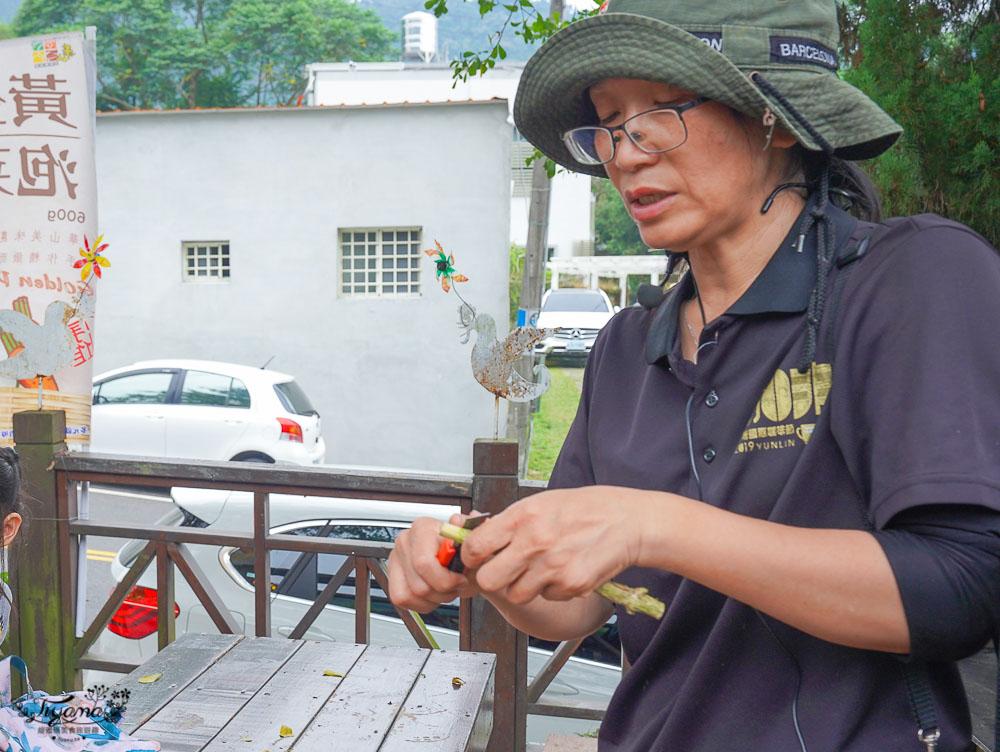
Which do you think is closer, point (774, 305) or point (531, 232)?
point (774, 305)

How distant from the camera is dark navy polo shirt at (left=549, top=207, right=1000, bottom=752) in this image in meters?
0.82

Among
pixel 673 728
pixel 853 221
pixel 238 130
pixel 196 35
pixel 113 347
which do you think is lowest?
pixel 113 347

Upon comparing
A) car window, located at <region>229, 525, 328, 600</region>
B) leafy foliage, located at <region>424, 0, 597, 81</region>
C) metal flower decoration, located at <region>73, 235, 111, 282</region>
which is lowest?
car window, located at <region>229, 525, 328, 600</region>

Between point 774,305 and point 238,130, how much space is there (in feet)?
36.1

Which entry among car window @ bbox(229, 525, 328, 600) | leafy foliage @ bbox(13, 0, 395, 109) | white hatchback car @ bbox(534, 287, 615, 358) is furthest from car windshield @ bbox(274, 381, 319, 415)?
leafy foliage @ bbox(13, 0, 395, 109)

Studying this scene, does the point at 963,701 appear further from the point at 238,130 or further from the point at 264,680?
the point at 238,130

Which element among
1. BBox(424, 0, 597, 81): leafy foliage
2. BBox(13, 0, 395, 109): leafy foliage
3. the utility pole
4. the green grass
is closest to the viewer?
BBox(424, 0, 597, 81): leafy foliage

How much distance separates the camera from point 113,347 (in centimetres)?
1157

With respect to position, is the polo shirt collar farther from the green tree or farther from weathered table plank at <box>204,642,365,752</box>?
the green tree

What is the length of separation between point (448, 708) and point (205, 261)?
10.4 meters

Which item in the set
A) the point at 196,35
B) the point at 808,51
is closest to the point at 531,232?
the point at 808,51

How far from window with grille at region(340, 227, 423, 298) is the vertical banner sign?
7.33 m

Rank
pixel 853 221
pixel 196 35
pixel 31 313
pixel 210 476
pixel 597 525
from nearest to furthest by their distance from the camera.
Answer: pixel 597 525
pixel 853 221
pixel 210 476
pixel 31 313
pixel 196 35

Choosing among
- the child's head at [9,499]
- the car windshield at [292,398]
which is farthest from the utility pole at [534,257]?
the child's head at [9,499]
